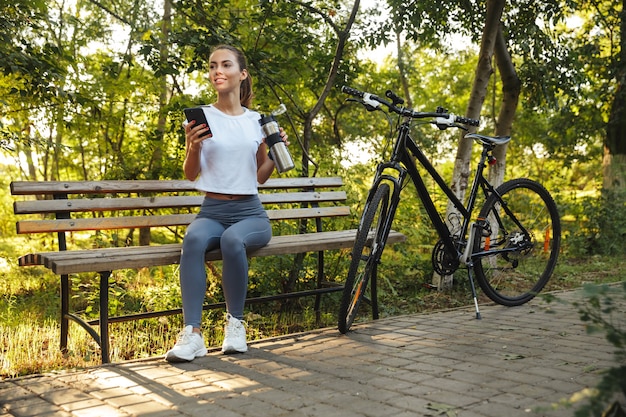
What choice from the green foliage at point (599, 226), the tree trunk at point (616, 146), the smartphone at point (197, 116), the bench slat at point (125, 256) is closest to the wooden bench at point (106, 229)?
the bench slat at point (125, 256)

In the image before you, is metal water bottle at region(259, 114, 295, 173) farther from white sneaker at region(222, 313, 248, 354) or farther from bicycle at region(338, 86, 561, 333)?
white sneaker at region(222, 313, 248, 354)

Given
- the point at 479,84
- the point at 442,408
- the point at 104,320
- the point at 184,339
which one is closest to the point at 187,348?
the point at 184,339

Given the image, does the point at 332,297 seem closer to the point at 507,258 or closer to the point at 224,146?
the point at 507,258

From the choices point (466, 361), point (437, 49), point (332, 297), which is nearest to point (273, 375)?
point (466, 361)

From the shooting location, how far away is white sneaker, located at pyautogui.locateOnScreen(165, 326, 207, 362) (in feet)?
12.1

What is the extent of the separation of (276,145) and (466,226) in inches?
65.2

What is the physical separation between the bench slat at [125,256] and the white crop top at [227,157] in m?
0.40

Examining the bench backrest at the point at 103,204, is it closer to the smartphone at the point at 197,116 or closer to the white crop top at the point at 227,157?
the white crop top at the point at 227,157

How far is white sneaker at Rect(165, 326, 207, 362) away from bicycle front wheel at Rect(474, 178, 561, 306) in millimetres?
2086

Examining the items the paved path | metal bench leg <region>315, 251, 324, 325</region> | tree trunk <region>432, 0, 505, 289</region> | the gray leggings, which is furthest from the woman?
tree trunk <region>432, 0, 505, 289</region>

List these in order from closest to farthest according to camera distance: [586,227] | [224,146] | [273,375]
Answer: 1. [273,375]
2. [224,146]
3. [586,227]

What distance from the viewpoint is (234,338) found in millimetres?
3945

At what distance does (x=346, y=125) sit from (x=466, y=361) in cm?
876

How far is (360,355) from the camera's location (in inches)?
152
